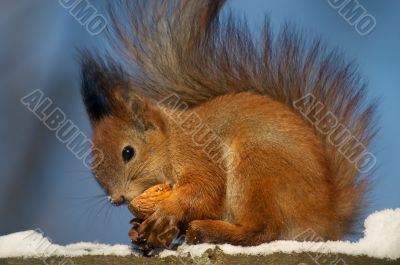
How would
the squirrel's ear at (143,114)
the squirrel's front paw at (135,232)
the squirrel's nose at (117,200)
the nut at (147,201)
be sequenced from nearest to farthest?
the squirrel's front paw at (135,232)
the nut at (147,201)
the squirrel's nose at (117,200)
the squirrel's ear at (143,114)

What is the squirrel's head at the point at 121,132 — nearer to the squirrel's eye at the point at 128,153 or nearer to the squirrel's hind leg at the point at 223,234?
the squirrel's eye at the point at 128,153

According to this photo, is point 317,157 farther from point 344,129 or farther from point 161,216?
point 161,216

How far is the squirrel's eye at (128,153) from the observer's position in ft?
8.73

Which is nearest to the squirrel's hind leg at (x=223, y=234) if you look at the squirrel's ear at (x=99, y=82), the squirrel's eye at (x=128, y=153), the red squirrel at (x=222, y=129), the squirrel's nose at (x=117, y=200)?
the red squirrel at (x=222, y=129)

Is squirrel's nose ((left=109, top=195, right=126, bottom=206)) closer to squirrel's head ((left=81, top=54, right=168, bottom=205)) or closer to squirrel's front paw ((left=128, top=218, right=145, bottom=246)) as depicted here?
squirrel's head ((left=81, top=54, right=168, bottom=205))

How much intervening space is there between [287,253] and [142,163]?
3.35ft

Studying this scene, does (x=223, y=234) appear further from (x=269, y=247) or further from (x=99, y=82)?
(x=99, y=82)

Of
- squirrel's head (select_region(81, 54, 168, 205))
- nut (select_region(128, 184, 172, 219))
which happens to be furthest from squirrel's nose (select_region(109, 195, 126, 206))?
nut (select_region(128, 184, 172, 219))

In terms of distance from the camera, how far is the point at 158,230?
2.22m

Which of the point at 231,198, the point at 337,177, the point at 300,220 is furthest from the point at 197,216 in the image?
the point at 337,177

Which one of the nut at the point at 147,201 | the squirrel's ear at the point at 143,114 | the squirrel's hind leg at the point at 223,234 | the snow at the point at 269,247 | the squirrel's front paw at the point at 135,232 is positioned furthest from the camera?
the squirrel's ear at the point at 143,114

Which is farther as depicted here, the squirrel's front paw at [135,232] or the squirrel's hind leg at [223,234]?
the squirrel's hind leg at [223,234]

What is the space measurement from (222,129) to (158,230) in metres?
0.56

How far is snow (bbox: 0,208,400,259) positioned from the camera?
69.2 inches
